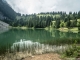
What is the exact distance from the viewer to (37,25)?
591 feet

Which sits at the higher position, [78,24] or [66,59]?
[78,24]

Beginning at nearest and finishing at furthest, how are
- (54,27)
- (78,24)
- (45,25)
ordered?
(78,24) → (54,27) → (45,25)

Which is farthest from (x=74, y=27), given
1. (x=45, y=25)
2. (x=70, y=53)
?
(x=70, y=53)

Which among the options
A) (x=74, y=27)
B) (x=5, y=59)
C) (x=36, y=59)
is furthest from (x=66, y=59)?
(x=74, y=27)

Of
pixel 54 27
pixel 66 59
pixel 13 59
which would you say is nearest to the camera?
pixel 66 59

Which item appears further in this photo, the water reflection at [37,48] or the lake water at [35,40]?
the lake water at [35,40]

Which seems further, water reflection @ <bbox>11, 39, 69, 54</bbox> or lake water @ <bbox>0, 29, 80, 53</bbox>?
lake water @ <bbox>0, 29, 80, 53</bbox>

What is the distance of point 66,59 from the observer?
591 inches

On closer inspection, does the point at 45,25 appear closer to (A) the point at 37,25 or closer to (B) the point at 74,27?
(A) the point at 37,25

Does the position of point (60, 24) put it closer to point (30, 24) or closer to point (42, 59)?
point (30, 24)

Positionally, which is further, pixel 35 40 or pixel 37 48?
pixel 35 40

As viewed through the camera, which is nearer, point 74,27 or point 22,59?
point 22,59

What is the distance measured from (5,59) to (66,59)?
6479 millimetres

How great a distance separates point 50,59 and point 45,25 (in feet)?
538
